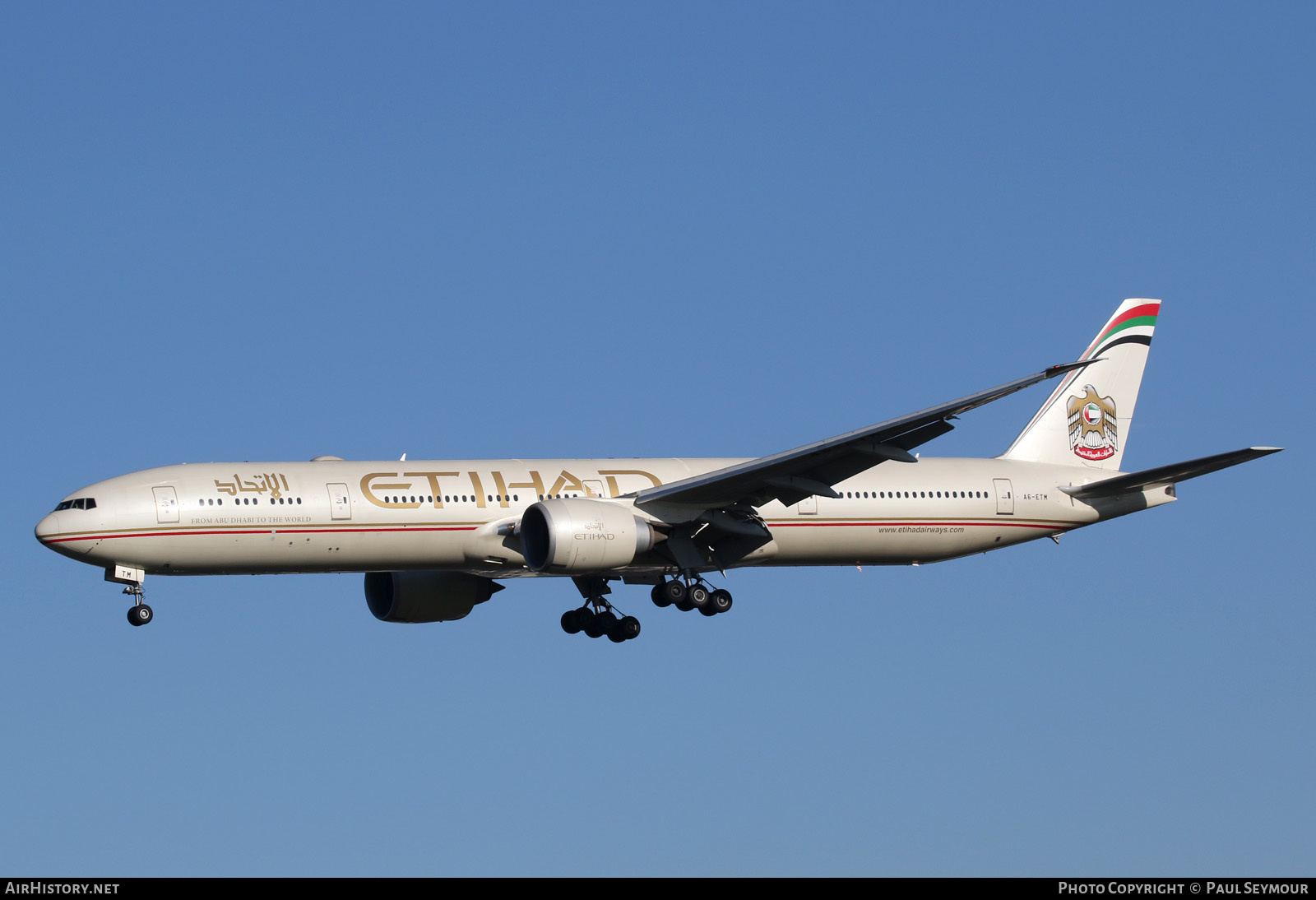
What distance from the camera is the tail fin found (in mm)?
48500

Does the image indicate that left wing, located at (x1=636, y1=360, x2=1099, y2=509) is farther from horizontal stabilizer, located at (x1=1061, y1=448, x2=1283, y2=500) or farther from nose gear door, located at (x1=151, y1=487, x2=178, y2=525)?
nose gear door, located at (x1=151, y1=487, x2=178, y2=525)

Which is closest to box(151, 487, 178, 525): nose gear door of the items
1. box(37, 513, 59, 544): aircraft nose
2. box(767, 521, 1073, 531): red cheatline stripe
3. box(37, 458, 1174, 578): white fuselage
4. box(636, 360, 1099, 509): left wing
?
box(37, 458, 1174, 578): white fuselage

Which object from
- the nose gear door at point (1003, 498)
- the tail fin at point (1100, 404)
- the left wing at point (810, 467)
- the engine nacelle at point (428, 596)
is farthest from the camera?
the tail fin at point (1100, 404)

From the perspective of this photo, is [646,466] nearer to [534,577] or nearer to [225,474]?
[534,577]

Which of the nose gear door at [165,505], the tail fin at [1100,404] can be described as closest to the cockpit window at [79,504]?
the nose gear door at [165,505]

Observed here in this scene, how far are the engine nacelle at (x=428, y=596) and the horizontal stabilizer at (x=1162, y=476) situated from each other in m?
16.1

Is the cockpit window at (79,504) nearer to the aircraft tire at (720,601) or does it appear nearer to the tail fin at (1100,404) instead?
the aircraft tire at (720,601)

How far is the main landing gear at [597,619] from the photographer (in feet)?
152

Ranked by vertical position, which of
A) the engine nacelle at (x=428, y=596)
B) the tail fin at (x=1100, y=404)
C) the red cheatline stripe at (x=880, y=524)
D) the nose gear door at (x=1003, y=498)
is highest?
the tail fin at (x=1100, y=404)

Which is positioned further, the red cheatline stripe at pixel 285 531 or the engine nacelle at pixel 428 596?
the engine nacelle at pixel 428 596

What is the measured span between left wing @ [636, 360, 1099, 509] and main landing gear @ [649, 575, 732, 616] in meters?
2.31

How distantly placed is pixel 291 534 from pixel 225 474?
223 cm

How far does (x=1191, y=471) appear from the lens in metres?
43.8
